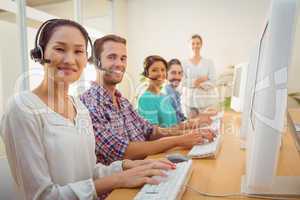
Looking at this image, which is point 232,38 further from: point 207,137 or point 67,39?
point 67,39

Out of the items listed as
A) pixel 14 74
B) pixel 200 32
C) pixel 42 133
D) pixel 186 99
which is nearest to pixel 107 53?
pixel 42 133

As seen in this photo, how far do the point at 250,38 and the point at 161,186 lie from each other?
3.23 meters

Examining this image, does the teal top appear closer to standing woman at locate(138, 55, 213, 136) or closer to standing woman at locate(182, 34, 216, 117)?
standing woman at locate(138, 55, 213, 136)

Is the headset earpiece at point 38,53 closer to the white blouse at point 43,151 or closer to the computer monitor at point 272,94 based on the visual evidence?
the white blouse at point 43,151

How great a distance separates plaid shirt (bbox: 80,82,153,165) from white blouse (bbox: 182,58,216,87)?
172cm

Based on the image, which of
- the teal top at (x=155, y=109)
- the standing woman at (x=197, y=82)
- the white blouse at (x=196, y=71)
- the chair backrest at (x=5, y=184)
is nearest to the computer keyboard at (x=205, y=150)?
Answer: the teal top at (x=155, y=109)

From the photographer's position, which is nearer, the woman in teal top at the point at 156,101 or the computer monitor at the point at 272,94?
the computer monitor at the point at 272,94

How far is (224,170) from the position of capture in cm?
91

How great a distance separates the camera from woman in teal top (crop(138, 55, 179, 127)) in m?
1.74

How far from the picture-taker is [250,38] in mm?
3453

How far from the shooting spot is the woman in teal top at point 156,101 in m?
1.74

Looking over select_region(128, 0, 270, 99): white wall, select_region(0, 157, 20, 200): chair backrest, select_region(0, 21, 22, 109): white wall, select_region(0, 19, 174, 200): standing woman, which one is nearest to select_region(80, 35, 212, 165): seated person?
select_region(0, 19, 174, 200): standing woman

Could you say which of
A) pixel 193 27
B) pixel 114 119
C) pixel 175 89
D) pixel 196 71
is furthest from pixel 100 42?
pixel 193 27

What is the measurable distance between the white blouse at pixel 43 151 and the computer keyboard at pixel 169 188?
0.17 meters
